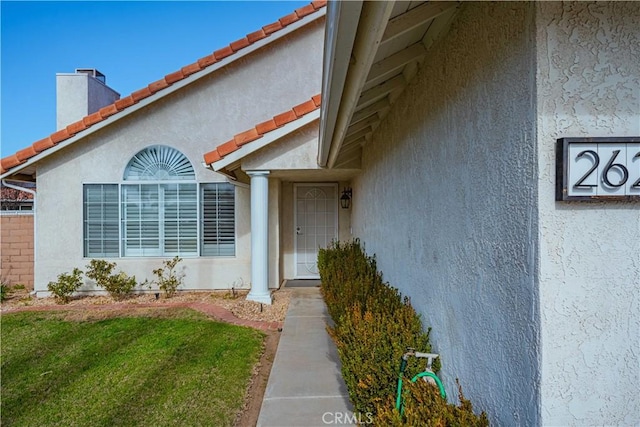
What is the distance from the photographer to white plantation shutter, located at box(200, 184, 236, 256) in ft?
36.8

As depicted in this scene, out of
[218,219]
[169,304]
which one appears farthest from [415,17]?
[169,304]

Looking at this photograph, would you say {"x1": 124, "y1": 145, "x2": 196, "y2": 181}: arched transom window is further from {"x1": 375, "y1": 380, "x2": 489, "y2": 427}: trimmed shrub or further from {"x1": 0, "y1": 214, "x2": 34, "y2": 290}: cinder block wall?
{"x1": 375, "y1": 380, "x2": 489, "y2": 427}: trimmed shrub

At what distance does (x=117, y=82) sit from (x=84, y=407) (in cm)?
1408

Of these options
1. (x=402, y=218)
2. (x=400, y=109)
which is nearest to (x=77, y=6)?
(x=400, y=109)

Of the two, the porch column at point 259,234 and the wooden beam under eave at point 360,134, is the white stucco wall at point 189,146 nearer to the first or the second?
the porch column at point 259,234

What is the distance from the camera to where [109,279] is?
10383mm

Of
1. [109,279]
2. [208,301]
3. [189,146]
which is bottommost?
[208,301]

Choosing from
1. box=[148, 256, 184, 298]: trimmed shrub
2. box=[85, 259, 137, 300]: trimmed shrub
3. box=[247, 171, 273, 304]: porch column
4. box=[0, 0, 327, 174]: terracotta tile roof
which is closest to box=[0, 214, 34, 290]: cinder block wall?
box=[0, 0, 327, 174]: terracotta tile roof

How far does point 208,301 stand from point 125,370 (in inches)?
166

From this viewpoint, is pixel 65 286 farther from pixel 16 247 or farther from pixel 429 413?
pixel 429 413

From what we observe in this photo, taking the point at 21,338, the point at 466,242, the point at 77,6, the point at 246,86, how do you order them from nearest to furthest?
1. the point at 466,242
2. the point at 21,338
3. the point at 77,6
4. the point at 246,86

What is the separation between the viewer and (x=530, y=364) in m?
2.00

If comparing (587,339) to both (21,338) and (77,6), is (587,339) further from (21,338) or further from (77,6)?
(77,6)

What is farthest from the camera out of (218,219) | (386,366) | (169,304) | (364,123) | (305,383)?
(218,219)
